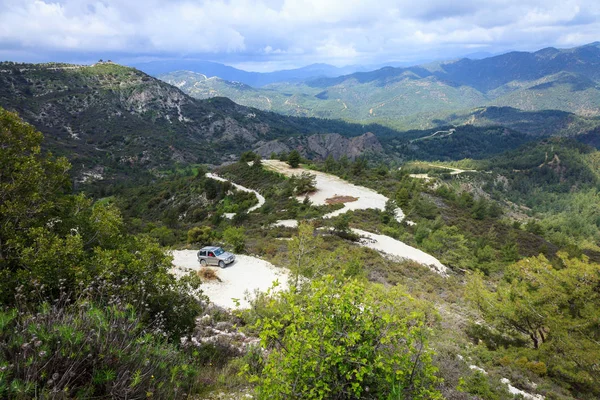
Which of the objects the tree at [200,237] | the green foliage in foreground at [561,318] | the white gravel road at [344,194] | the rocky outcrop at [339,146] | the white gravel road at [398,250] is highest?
the green foliage in foreground at [561,318]

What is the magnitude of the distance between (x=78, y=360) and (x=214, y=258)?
1848 centimetres

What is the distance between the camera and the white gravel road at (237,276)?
18.0 meters

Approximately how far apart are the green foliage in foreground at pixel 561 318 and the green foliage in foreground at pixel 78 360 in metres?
12.0

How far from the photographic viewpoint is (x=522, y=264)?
13562 millimetres

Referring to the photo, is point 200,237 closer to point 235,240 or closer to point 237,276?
point 235,240

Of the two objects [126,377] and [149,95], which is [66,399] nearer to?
[126,377]

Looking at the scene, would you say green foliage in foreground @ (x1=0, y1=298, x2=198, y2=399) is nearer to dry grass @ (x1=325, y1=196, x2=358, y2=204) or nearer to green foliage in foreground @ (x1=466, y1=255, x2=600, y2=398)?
green foliage in foreground @ (x1=466, y1=255, x2=600, y2=398)

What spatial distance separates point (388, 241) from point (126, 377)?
2830 cm

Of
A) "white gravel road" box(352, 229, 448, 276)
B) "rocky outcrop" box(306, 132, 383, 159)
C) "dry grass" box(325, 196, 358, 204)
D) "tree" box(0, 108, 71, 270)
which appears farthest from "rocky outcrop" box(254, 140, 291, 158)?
"tree" box(0, 108, 71, 270)

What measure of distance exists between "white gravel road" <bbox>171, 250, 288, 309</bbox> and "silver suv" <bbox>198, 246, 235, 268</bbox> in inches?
16.2

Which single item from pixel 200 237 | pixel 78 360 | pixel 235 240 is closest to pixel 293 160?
pixel 200 237

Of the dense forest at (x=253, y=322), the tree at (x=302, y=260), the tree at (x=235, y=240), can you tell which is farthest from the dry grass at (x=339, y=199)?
the tree at (x=302, y=260)

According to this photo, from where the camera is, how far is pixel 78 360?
13.4ft

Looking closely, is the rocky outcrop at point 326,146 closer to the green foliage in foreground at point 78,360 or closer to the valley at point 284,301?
the valley at point 284,301
